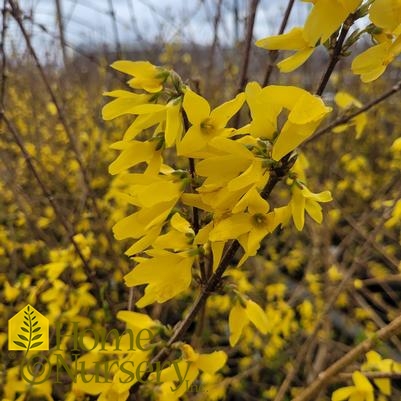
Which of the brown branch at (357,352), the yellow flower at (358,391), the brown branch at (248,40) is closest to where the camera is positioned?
the brown branch at (357,352)

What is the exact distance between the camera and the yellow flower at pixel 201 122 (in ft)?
1.80

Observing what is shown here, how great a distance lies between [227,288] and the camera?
0.75 meters

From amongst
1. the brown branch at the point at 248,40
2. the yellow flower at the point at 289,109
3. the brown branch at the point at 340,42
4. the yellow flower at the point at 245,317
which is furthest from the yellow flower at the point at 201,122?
the brown branch at the point at 248,40

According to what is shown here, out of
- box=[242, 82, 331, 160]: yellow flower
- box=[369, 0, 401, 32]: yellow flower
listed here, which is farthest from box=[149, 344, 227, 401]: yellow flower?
box=[369, 0, 401, 32]: yellow flower

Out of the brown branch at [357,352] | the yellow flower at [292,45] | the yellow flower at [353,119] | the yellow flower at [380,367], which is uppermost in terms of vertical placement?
the yellow flower at [292,45]

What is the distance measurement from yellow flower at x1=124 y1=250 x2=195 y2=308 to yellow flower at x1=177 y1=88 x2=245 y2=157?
157 millimetres

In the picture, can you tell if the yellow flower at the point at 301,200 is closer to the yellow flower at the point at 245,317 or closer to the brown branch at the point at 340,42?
the brown branch at the point at 340,42

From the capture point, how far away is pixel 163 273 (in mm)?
636

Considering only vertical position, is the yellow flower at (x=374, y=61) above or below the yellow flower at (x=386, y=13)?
below

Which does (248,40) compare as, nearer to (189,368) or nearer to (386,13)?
(386,13)

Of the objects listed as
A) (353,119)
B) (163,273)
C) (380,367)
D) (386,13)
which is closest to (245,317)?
(163,273)

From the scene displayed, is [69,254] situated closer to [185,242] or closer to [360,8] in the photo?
[185,242]

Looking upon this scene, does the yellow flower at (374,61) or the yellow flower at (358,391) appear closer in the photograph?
the yellow flower at (374,61)

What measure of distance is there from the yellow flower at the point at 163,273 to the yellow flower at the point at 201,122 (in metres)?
0.16
